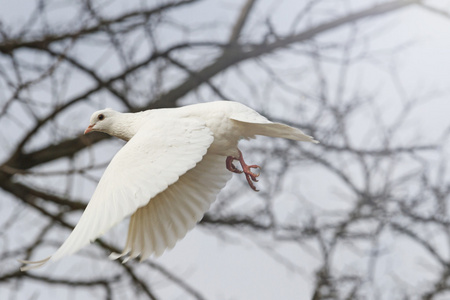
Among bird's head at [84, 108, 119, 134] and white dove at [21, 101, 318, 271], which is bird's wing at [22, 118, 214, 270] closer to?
white dove at [21, 101, 318, 271]

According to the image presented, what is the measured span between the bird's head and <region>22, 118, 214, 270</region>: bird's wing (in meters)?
0.19

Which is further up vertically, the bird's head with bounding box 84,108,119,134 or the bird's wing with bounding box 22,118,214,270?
the bird's head with bounding box 84,108,119,134

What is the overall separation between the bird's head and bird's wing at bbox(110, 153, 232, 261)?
32 centimetres

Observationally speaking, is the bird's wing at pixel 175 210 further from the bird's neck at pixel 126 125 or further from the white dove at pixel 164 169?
the bird's neck at pixel 126 125

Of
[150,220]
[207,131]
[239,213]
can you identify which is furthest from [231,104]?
[239,213]

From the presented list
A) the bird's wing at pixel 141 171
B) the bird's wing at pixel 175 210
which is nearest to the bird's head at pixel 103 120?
the bird's wing at pixel 141 171

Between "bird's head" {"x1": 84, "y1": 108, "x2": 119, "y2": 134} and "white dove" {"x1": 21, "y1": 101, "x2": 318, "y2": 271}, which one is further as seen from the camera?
"bird's head" {"x1": 84, "y1": 108, "x2": 119, "y2": 134}

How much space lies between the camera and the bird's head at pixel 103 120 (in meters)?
2.02

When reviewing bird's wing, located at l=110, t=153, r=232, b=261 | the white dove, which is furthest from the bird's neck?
bird's wing, located at l=110, t=153, r=232, b=261

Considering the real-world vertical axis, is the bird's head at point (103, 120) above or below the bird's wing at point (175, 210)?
above

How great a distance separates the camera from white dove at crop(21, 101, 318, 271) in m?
1.59

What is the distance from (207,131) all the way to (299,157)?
2669mm

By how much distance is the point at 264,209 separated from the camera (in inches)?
173

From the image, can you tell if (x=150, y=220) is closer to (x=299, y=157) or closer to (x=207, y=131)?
(x=207, y=131)
